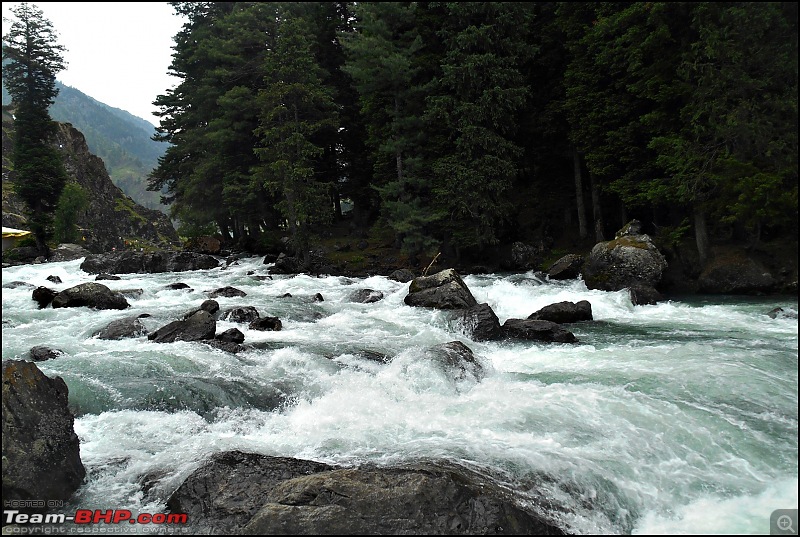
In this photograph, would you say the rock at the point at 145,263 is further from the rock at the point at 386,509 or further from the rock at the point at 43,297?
the rock at the point at 386,509

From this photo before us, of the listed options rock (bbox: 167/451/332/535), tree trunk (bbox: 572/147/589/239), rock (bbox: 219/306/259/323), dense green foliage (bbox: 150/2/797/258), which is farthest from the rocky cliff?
rock (bbox: 167/451/332/535)

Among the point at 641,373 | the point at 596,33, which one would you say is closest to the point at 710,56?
the point at 596,33

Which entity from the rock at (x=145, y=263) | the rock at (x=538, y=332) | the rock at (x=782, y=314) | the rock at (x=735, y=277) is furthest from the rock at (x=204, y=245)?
the rock at (x=782, y=314)

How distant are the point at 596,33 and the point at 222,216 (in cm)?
2676

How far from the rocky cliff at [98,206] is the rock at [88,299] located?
48500mm

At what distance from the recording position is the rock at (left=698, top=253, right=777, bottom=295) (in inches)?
643

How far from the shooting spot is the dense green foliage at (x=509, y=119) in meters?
15.6

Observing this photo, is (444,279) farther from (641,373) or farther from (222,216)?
(222,216)

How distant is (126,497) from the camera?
5277 mm

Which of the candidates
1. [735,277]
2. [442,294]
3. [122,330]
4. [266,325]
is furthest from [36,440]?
[735,277]

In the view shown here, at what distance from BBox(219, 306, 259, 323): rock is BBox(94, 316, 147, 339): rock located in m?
2.35

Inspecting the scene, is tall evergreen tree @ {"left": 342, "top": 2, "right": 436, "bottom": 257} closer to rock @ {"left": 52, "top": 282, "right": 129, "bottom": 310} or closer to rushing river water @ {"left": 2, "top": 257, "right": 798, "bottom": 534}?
rushing river water @ {"left": 2, "top": 257, "right": 798, "bottom": 534}

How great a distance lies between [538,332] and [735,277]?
9.99 metres

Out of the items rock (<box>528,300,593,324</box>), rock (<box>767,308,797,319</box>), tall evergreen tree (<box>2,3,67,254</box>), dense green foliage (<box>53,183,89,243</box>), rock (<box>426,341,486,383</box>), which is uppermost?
tall evergreen tree (<box>2,3,67,254</box>)
